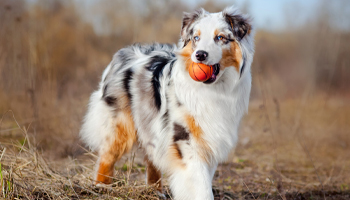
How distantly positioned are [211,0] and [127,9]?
441cm

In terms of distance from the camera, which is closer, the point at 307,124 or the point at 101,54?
the point at 307,124

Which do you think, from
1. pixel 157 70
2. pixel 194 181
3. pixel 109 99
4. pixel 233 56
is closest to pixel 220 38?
pixel 233 56

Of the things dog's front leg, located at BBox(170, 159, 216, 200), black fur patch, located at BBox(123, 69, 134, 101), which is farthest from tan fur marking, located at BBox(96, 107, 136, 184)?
dog's front leg, located at BBox(170, 159, 216, 200)

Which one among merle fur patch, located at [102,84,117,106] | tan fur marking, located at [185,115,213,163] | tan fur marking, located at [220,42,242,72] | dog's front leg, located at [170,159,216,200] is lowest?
dog's front leg, located at [170,159,216,200]

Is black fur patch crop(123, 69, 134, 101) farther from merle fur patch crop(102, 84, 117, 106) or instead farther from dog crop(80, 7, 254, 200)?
merle fur patch crop(102, 84, 117, 106)

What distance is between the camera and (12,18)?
7977 mm

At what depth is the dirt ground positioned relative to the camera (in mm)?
3574

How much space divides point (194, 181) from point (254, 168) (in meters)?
2.80

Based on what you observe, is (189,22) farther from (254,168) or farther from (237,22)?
(254,168)

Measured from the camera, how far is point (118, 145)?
4.06 metres

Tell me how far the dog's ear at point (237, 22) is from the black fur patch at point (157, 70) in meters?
0.91

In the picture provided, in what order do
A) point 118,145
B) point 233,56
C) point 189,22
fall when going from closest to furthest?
point 233,56 < point 189,22 < point 118,145

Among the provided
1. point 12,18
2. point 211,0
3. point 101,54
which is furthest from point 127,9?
point 12,18

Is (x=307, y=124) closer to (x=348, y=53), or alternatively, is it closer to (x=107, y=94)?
(x=348, y=53)
